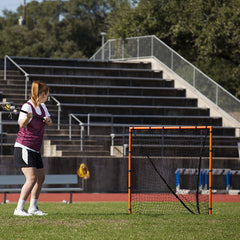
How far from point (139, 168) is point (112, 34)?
1986 cm

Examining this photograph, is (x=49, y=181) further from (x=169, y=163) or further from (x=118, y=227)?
(x=118, y=227)

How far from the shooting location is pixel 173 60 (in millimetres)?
32156

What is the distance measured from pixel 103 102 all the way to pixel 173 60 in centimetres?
491

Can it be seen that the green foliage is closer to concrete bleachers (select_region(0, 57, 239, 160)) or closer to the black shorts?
concrete bleachers (select_region(0, 57, 239, 160))

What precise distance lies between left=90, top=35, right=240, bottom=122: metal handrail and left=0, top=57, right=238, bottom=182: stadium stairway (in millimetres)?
694

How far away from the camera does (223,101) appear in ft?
95.6

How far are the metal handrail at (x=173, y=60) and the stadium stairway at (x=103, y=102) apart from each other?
694 millimetres

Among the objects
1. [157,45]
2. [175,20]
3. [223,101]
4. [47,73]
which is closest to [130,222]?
[223,101]

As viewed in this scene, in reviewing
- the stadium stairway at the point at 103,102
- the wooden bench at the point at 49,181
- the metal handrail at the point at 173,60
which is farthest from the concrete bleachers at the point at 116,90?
the wooden bench at the point at 49,181

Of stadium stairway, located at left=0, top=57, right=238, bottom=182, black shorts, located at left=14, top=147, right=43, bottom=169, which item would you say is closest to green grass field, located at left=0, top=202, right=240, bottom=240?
black shorts, located at left=14, top=147, right=43, bottom=169

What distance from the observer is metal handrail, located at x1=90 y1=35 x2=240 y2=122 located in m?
29.0

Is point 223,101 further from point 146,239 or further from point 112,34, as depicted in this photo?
point 146,239

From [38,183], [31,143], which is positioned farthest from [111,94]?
[31,143]

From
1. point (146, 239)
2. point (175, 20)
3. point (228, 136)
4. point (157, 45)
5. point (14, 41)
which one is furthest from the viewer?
point (14, 41)
